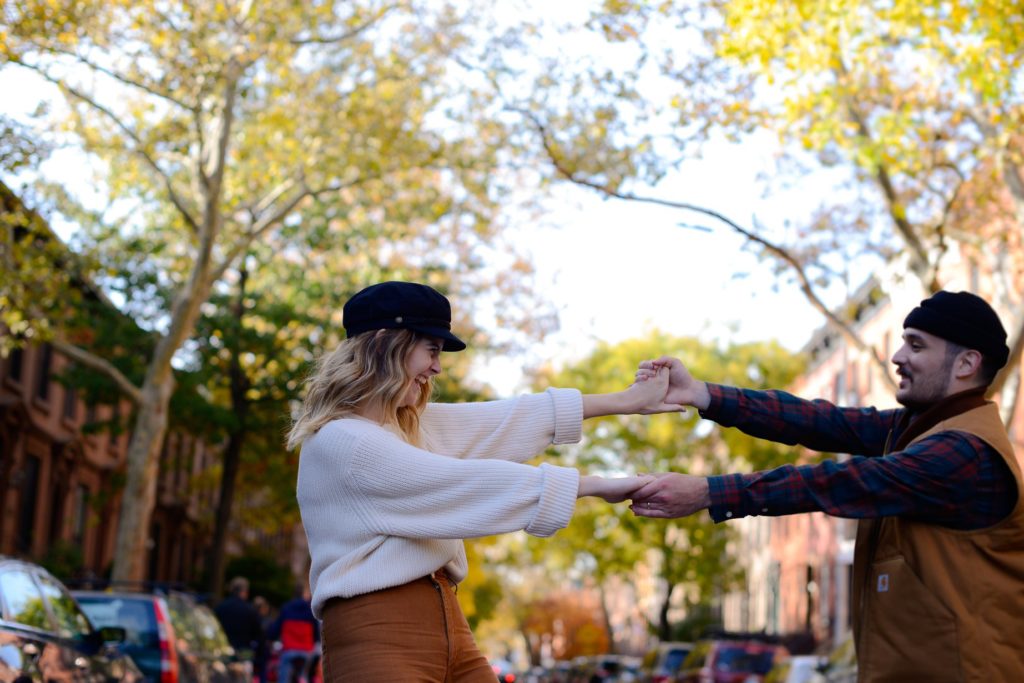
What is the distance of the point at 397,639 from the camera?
13.7 ft

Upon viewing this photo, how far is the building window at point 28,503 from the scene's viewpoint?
33875mm

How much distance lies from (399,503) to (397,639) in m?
0.37

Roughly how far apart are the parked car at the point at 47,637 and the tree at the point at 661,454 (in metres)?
38.6

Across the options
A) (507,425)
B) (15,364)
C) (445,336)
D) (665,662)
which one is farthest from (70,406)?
(445,336)

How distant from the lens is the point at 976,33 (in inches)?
617

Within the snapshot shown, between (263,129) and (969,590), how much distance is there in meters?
21.5

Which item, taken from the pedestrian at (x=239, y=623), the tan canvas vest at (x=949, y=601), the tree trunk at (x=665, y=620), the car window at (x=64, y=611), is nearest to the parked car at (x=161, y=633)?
the car window at (x=64, y=611)

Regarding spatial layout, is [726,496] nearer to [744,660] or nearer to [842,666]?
[842,666]

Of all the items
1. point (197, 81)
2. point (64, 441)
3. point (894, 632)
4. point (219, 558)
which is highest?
point (197, 81)

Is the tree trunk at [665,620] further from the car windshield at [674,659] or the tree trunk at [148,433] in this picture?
the tree trunk at [148,433]

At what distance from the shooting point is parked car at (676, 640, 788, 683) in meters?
25.8

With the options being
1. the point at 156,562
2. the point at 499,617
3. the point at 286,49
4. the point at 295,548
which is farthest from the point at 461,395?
the point at 499,617

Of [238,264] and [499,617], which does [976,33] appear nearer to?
[238,264]

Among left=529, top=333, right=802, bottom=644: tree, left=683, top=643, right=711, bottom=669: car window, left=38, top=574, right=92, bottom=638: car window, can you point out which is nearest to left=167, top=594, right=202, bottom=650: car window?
left=38, top=574, right=92, bottom=638: car window
